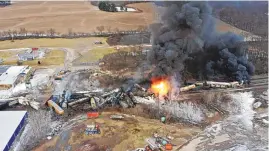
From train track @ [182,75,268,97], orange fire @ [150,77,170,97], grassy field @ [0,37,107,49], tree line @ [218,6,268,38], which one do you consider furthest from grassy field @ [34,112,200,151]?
tree line @ [218,6,268,38]

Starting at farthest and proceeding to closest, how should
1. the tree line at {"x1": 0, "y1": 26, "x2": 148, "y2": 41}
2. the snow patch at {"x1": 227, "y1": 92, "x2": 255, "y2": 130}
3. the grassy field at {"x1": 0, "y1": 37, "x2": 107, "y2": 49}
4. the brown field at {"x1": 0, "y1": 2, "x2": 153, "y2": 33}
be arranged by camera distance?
the brown field at {"x1": 0, "y1": 2, "x2": 153, "y2": 33} < the tree line at {"x1": 0, "y1": 26, "x2": 148, "y2": 41} < the grassy field at {"x1": 0, "y1": 37, "x2": 107, "y2": 49} < the snow patch at {"x1": 227, "y1": 92, "x2": 255, "y2": 130}

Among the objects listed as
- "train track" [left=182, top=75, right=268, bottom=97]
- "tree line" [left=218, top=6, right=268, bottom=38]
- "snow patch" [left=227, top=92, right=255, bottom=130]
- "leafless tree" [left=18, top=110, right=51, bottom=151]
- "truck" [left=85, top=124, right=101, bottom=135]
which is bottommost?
"leafless tree" [left=18, top=110, right=51, bottom=151]

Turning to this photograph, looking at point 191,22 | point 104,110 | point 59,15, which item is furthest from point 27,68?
point 59,15

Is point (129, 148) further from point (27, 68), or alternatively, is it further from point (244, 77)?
point (27, 68)

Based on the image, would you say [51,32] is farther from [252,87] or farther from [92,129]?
[252,87]

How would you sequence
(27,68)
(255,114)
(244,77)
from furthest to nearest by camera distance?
(27,68) < (244,77) < (255,114)

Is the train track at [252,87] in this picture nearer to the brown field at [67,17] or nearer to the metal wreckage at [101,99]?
the metal wreckage at [101,99]

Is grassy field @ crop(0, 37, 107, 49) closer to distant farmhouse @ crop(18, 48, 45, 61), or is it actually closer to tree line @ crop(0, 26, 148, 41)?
tree line @ crop(0, 26, 148, 41)

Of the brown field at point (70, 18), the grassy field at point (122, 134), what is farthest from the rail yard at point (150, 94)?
the brown field at point (70, 18)
